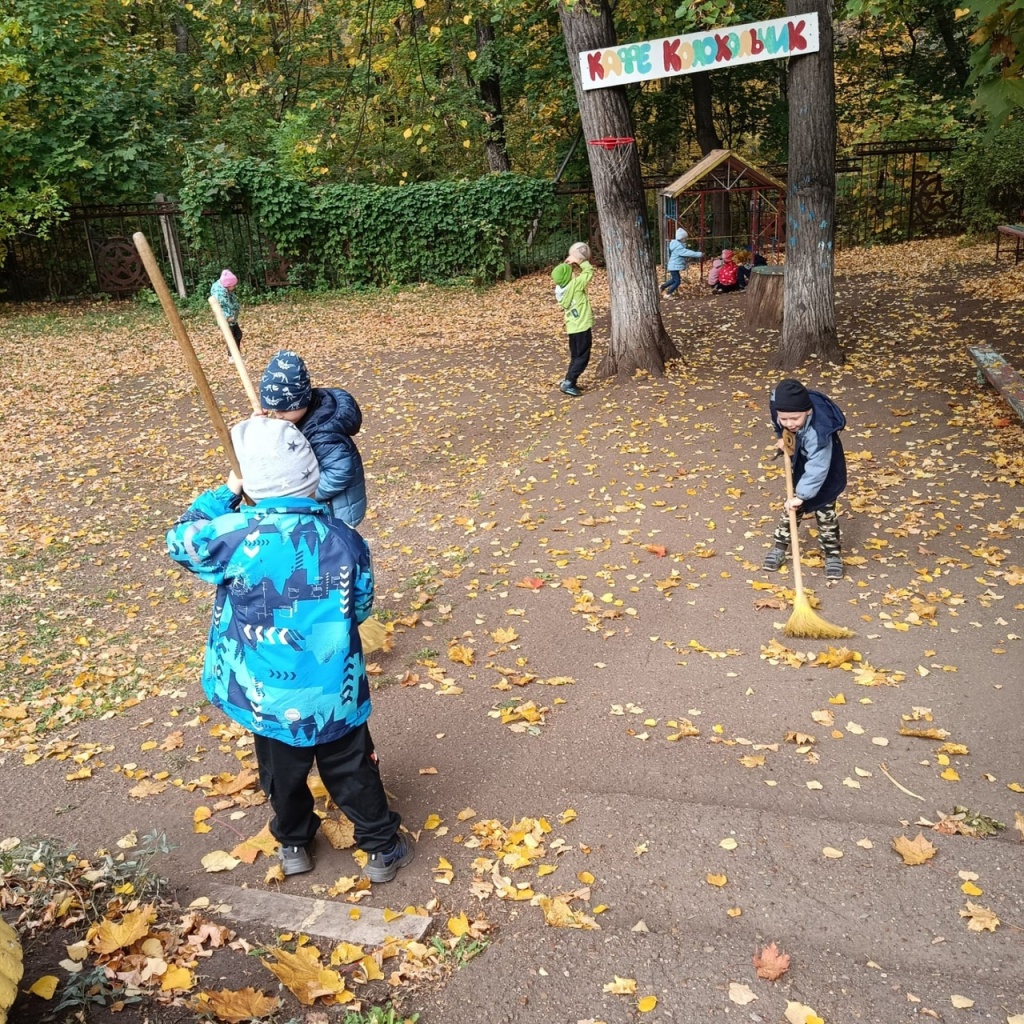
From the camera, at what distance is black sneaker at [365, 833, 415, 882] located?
3.26 meters

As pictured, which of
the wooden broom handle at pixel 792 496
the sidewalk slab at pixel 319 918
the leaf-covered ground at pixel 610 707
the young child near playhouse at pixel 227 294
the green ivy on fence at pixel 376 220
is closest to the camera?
the leaf-covered ground at pixel 610 707

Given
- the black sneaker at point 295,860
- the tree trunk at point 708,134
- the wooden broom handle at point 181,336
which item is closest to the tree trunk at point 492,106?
the tree trunk at point 708,134

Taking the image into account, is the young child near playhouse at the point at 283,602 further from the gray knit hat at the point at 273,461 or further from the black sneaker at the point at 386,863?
the black sneaker at the point at 386,863

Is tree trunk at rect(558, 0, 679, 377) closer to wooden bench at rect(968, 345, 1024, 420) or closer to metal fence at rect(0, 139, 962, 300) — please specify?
wooden bench at rect(968, 345, 1024, 420)

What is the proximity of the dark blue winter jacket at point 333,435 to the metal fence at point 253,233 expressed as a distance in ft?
51.0

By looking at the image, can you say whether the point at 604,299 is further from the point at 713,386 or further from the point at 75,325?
the point at 75,325

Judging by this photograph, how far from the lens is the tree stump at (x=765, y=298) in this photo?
38.2 ft

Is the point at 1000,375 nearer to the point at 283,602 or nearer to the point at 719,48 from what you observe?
the point at 719,48

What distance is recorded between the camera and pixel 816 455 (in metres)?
5.56

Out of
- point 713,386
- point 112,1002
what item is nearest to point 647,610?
point 112,1002

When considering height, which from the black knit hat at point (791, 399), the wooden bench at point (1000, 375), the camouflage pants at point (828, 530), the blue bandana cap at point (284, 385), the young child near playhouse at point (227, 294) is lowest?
the wooden bench at point (1000, 375)

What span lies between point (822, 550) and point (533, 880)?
11.7ft

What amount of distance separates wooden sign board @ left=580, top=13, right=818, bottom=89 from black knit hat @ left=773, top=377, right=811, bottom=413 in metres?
4.89

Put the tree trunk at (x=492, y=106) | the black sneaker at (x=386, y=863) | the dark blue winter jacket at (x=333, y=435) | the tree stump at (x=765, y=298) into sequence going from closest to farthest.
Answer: the black sneaker at (x=386, y=863), the dark blue winter jacket at (x=333, y=435), the tree stump at (x=765, y=298), the tree trunk at (x=492, y=106)
